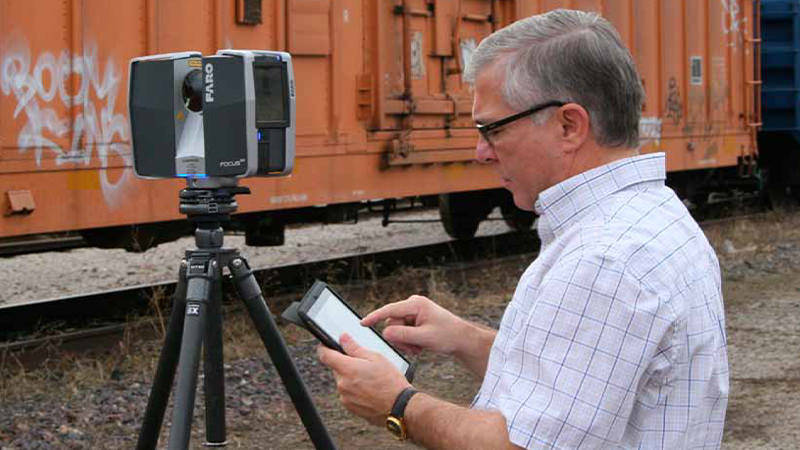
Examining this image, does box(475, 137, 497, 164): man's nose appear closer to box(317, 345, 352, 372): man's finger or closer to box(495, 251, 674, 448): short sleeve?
box(495, 251, 674, 448): short sleeve

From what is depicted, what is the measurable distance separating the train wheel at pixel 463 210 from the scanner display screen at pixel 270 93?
824 cm

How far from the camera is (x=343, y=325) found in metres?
2.55

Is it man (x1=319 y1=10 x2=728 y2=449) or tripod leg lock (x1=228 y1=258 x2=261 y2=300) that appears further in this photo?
tripod leg lock (x1=228 y1=258 x2=261 y2=300)

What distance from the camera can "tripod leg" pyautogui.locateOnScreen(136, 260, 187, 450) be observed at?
393 cm

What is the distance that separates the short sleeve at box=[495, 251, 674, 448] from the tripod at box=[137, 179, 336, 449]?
185cm

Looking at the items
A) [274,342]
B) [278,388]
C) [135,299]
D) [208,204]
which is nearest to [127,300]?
[135,299]

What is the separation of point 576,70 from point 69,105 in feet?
18.3

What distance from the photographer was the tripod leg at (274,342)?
13.0ft

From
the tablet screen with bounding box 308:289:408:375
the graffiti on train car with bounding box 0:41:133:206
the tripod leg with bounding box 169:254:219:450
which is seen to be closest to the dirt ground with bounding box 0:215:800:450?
the graffiti on train car with bounding box 0:41:133:206

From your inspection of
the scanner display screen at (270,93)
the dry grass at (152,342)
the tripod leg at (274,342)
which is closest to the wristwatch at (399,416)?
the tripod leg at (274,342)

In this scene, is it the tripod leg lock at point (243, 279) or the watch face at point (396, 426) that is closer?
the watch face at point (396, 426)

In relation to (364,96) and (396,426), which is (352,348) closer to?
(396,426)

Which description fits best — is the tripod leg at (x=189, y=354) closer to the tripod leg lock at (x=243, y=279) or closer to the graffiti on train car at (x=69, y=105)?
the tripod leg lock at (x=243, y=279)

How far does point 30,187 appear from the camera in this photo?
22.5 feet
